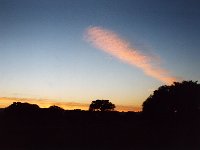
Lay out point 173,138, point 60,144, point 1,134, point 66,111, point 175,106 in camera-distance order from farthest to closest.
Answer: point 66,111 < point 175,106 < point 173,138 < point 1,134 < point 60,144

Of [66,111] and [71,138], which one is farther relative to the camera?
[66,111]

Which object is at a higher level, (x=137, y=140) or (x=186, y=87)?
(x=186, y=87)

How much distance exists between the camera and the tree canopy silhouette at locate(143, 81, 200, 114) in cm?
9994

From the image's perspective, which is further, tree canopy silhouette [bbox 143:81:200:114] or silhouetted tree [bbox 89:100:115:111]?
silhouetted tree [bbox 89:100:115:111]

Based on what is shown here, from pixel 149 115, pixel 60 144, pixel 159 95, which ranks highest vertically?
pixel 159 95

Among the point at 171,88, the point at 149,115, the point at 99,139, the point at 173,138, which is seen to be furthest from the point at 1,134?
the point at 171,88

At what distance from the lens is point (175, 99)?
337 ft

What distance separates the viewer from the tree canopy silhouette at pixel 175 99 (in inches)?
3935

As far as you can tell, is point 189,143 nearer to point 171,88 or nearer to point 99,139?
point 99,139

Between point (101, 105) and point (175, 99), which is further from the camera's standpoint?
point (101, 105)

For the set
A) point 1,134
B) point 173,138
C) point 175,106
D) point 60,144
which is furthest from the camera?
point 175,106

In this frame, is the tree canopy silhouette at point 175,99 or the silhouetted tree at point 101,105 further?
the silhouetted tree at point 101,105

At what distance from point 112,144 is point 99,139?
417 cm

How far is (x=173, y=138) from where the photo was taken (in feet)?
181
